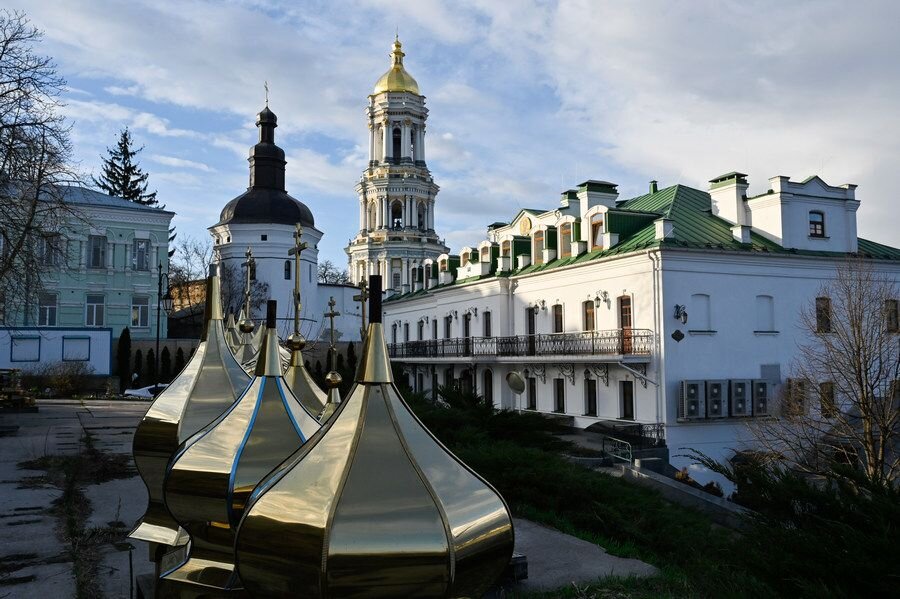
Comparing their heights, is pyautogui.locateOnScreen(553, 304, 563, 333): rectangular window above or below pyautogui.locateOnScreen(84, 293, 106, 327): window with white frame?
below

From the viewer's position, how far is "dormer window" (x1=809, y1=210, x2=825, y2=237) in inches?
1038

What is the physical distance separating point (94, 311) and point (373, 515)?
1729 inches

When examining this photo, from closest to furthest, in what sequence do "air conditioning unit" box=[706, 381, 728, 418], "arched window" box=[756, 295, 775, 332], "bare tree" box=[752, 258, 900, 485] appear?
1. "bare tree" box=[752, 258, 900, 485]
2. "air conditioning unit" box=[706, 381, 728, 418]
3. "arched window" box=[756, 295, 775, 332]

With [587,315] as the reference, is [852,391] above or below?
below

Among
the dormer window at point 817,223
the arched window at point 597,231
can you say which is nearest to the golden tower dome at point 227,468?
the arched window at point 597,231

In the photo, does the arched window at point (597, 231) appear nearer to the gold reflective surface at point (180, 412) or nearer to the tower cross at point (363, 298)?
the tower cross at point (363, 298)

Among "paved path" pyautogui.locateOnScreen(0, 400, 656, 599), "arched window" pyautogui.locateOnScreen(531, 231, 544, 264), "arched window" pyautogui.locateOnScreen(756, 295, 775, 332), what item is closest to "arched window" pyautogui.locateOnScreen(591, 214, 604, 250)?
"arched window" pyautogui.locateOnScreen(531, 231, 544, 264)

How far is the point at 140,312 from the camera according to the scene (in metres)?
42.8

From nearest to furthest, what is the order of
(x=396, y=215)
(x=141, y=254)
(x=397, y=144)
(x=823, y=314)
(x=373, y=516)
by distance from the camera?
(x=373, y=516), (x=823, y=314), (x=141, y=254), (x=397, y=144), (x=396, y=215)

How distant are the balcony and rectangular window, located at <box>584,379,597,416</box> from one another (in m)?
1.42

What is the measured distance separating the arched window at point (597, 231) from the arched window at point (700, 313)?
4220mm

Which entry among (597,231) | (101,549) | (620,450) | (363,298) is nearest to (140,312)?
(597,231)

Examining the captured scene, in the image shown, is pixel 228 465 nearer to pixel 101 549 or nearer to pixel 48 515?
pixel 101 549

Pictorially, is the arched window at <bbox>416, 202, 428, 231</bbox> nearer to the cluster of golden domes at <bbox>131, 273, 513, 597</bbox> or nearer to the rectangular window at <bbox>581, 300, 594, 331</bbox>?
the rectangular window at <bbox>581, 300, 594, 331</bbox>
